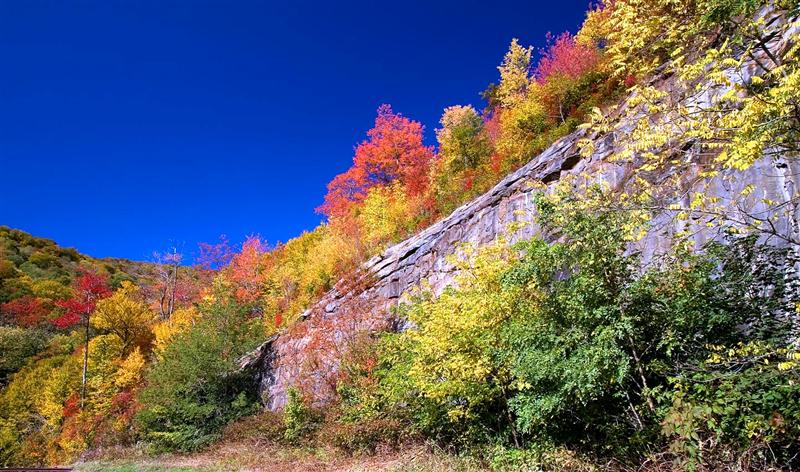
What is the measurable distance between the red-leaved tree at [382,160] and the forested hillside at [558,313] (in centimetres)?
19

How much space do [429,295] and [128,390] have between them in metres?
24.0

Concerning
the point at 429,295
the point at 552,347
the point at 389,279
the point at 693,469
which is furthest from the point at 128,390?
the point at 693,469

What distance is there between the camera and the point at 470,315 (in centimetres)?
886

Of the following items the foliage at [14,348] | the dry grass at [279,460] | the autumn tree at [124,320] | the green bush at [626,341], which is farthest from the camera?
the foliage at [14,348]

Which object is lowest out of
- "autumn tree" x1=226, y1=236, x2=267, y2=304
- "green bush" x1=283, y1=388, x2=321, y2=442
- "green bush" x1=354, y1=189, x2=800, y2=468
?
"green bush" x1=283, y1=388, x2=321, y2=442

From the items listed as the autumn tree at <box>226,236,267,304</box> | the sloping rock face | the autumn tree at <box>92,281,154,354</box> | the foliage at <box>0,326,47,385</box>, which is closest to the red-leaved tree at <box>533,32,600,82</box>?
the sloping rock face

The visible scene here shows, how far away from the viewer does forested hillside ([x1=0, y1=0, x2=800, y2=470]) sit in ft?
17.0

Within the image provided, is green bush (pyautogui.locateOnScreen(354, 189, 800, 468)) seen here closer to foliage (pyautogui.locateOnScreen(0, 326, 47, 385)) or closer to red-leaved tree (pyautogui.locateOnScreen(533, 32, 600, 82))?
red-leaved tree (pyautogui.locateOnScreen(533, 32, 600, 82))

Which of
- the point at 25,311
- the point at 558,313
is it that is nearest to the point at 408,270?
the point at 558,313

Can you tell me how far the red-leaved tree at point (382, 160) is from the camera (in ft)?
107

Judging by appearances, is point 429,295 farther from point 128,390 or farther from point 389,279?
point 128,390

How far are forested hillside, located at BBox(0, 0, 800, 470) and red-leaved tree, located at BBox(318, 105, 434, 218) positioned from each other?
0.63 ft

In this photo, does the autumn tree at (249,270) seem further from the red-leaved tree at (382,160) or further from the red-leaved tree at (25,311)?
the red-leaved tree at (25,311)

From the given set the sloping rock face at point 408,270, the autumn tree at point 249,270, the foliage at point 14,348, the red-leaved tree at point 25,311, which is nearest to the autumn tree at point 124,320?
the autumn tree at point 249,270
